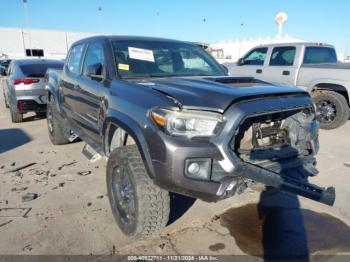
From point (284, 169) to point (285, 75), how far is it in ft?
18.7

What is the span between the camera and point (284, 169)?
2930 mm

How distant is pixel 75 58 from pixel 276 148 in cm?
335

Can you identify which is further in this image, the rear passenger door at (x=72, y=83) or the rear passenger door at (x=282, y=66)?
the rear passenger door at (x=282, y=66)

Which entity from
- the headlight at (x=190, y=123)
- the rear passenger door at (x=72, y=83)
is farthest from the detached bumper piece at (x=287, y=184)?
the rear passenger door at (x=72, y=83)

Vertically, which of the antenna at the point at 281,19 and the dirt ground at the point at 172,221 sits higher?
the antenna at the point at 281,19

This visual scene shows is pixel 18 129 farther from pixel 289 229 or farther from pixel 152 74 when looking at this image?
pixel 289 229

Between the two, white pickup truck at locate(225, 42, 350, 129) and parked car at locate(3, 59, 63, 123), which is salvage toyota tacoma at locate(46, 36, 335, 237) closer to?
parked car at locate(3, 59, 63, 123)

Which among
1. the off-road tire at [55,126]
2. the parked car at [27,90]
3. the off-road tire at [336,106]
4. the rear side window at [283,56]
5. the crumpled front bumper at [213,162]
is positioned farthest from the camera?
the rear side window at [283,56]

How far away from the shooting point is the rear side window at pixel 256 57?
875 centimetres

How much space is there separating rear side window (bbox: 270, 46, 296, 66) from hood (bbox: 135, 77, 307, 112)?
534cm

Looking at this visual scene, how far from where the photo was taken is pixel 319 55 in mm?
8133

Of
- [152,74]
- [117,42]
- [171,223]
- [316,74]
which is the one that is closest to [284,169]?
[171,223]

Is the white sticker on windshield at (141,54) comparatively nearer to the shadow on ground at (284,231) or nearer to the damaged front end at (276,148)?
the damaged front end at (276,148)

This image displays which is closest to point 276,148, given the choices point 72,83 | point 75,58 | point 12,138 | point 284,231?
point 284,231
